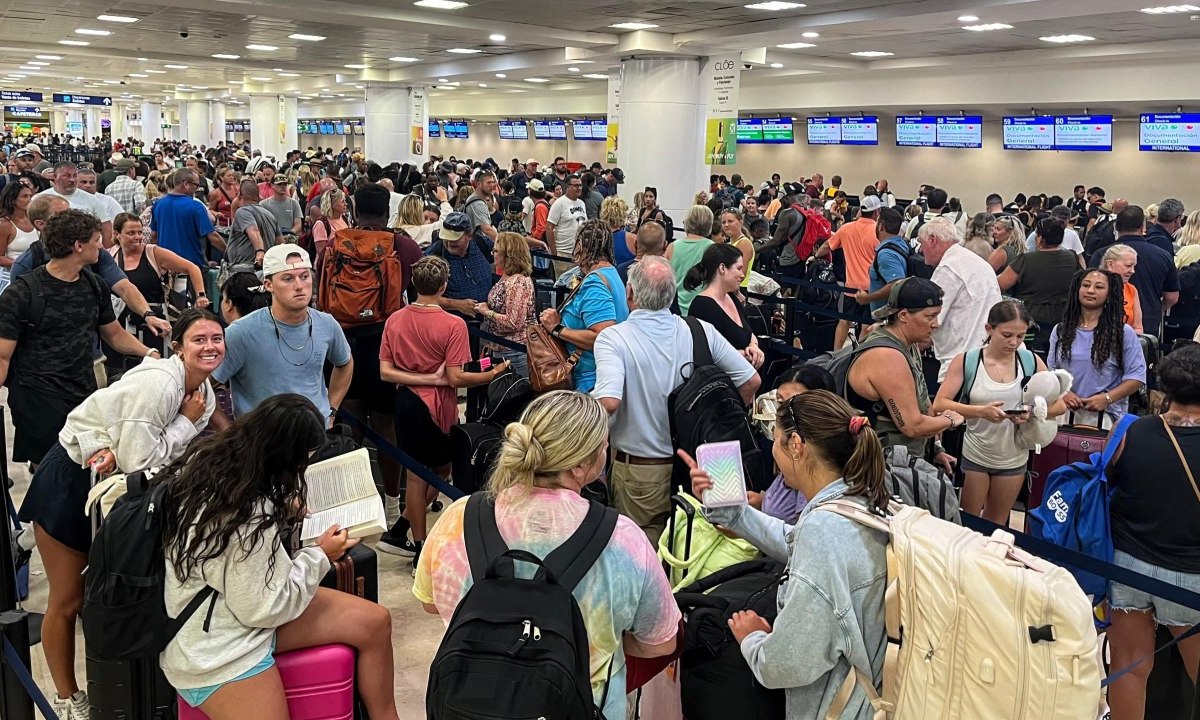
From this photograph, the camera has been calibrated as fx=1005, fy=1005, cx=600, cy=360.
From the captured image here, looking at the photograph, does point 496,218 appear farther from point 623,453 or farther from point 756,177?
point 756,177

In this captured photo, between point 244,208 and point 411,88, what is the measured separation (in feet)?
58.6

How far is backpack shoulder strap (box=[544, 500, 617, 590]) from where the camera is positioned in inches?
91.6

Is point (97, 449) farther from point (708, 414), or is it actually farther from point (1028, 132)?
point (1028, 132)

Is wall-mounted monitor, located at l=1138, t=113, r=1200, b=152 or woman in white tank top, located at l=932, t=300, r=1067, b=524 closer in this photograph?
woman in white tank top, located at l=932, t=300, r=1067, b=524

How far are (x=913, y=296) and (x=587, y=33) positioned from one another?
12434 millimetres

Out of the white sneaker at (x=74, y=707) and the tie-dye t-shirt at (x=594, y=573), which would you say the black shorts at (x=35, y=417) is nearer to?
the white sneaker at (x=74, y=707)

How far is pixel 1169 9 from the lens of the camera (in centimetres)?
1106

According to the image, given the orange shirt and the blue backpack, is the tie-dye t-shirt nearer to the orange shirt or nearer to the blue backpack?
the blue backpack

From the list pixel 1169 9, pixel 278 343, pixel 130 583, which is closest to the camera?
pixel 130 583

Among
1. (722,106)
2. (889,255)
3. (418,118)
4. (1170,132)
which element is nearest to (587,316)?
(889,255)

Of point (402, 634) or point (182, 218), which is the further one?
point (182, 218)

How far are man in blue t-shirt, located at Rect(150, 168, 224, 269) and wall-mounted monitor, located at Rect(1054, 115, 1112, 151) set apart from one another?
627 inches

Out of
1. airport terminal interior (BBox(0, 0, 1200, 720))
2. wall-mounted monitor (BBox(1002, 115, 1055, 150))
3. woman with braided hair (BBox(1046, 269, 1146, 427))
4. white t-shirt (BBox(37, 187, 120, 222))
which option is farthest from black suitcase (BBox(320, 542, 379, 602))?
wall-mounted monitor (BBox(1002, 115, 1055, 150))

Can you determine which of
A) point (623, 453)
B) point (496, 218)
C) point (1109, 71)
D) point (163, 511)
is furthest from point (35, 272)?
point (1109, 71)
